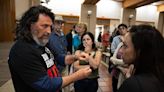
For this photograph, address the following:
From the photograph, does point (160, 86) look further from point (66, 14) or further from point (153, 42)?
point (66, 14)

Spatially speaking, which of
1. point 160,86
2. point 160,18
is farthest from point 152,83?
point 160,18

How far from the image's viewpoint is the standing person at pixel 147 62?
0.94 m

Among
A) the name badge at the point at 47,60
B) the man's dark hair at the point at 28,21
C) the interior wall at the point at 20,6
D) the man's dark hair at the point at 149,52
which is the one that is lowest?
the name badge at the point at 47,60

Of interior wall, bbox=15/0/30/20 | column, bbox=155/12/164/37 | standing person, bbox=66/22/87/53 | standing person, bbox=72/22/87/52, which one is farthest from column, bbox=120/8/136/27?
interior wall, bbox=15/0/30/20

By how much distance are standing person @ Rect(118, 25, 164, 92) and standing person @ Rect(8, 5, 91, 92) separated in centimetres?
38

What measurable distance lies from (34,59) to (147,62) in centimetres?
64

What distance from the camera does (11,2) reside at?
2910 mm

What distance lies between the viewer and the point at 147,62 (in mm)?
962

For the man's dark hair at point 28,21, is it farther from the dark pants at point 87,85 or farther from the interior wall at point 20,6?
the interior wall at point 20,6

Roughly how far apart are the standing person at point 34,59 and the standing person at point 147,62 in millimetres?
375

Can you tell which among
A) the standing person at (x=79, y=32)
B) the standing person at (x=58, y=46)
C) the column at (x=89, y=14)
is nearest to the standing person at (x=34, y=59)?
the standing person at (x=58, y=46)

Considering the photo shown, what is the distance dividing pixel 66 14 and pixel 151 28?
1086cm

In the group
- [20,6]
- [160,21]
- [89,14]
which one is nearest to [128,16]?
[89,14]

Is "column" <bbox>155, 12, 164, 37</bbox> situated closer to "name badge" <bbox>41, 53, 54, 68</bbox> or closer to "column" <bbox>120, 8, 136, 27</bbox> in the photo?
"column" <bbox>120, 8, 136, 27</bbox>
